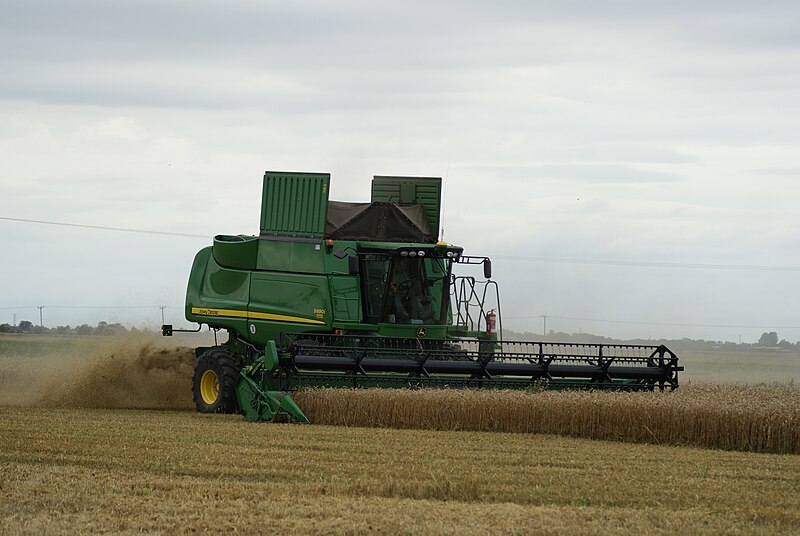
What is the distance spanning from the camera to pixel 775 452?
37.1 ft

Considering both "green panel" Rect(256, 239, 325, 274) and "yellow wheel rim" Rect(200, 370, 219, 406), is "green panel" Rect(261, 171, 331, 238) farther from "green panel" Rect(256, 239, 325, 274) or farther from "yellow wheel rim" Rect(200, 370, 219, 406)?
"yellow wheel rim" Rect(200, 370, 219, 406)

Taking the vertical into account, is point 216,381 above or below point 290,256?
below

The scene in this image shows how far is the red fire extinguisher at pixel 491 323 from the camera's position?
15.9 meters

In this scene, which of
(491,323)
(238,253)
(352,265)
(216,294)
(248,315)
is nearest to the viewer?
(352,265)

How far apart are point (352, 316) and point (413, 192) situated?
275 cm

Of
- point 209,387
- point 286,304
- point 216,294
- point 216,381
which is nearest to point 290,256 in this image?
point 286,304

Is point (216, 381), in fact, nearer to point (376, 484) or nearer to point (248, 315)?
point (248, 315)

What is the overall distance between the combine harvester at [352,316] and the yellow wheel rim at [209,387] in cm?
2

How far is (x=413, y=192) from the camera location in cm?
1667

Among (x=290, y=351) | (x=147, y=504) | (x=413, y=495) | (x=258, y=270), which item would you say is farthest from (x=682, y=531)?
(x=258, y=270)

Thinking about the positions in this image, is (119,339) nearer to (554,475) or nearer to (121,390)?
(121,390)

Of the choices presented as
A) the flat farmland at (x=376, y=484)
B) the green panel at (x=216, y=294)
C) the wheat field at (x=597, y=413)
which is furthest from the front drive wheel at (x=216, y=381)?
the flat farmland at (x=376, y=484)

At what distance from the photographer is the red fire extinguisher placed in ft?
52.1

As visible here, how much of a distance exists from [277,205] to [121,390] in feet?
12.5
